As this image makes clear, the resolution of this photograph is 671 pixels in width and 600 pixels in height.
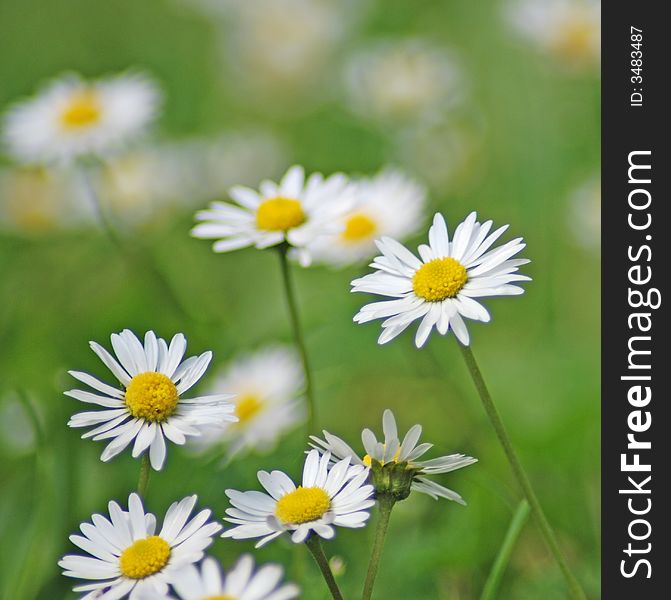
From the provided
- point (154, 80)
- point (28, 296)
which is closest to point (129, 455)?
point (28, 296)

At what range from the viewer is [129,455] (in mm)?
1441

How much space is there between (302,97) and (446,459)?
2.27 meters

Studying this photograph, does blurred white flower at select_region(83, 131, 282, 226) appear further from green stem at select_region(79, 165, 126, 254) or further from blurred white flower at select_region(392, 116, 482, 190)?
blurred white flower at select_region(392, 116, 482, 190)

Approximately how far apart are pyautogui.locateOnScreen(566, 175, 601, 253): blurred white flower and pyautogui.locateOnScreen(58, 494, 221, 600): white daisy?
154 centimetres

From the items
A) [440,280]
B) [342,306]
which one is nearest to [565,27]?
[342,306]

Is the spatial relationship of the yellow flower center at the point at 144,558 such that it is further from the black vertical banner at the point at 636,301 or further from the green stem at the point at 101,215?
the green stem at the point at 101,215

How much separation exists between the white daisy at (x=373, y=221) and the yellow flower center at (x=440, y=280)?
585 millimetres

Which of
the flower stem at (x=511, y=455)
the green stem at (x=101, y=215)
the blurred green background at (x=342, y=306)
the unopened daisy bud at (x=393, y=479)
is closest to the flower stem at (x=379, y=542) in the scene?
the unopened daisy bud at (x=393, y=479)

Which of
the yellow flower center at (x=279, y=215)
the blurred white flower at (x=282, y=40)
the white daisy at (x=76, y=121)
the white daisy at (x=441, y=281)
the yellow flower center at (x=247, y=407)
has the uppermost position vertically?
the blurred white flower at (x=282, y=40)

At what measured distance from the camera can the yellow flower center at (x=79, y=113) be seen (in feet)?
6.12

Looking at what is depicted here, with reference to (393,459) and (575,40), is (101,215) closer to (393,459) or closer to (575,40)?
(393,459)

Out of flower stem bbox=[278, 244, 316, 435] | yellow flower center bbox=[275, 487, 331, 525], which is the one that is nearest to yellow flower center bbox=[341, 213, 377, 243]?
flower stem bbox=[278, 244, 316, 435]

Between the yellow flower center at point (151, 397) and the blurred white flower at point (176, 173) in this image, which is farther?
the blurred white flower at point (176, 173)

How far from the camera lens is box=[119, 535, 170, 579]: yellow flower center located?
72cm
